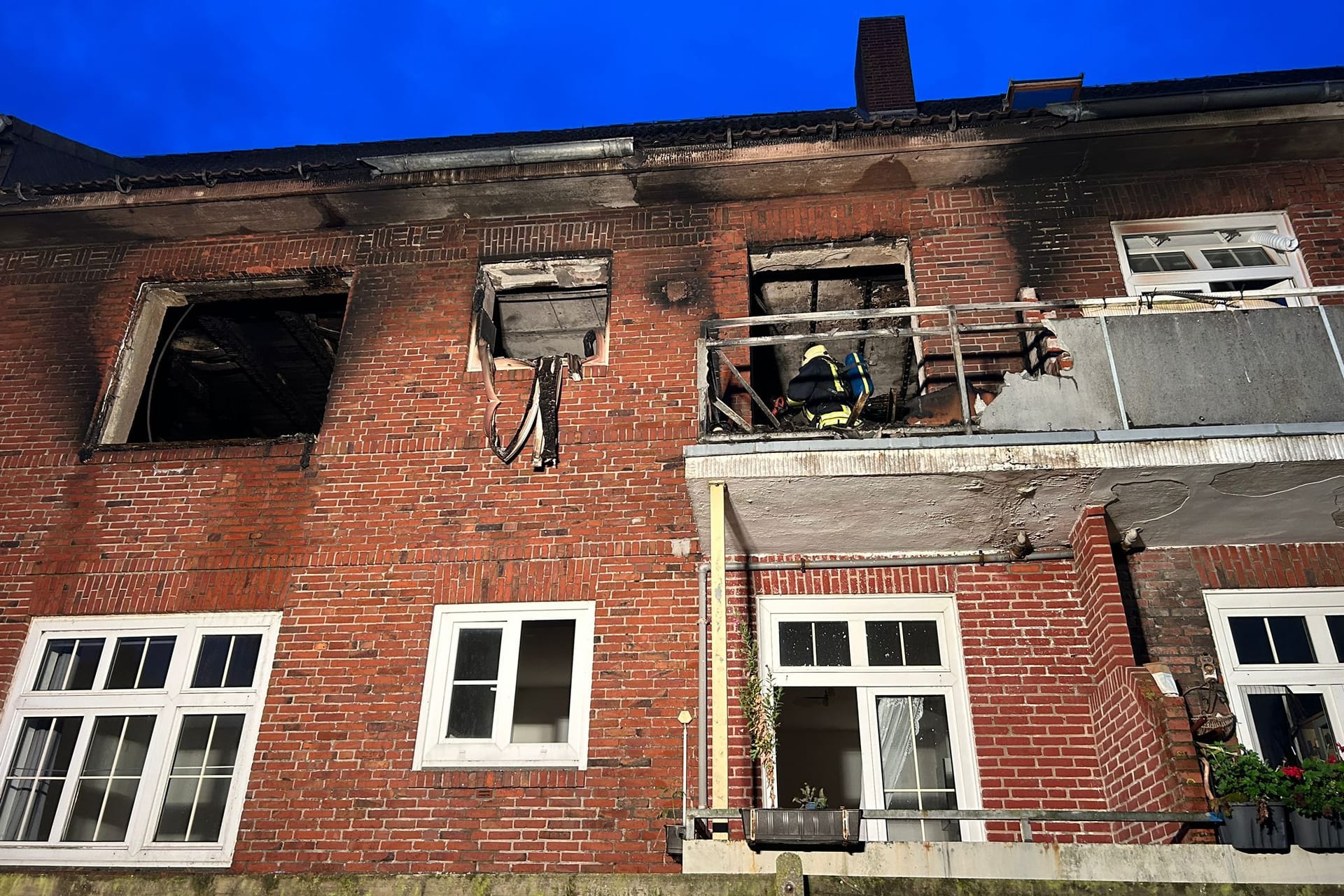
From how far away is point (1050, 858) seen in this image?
5508mm

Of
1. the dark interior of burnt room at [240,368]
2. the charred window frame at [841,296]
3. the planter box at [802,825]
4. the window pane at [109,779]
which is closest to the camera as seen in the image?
the planter box at [802,825]

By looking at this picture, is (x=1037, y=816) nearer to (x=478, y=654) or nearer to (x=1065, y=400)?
(x=1065, y=400)

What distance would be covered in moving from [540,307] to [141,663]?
16.7 feet

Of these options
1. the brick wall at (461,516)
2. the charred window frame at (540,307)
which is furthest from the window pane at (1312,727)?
the charred window frame at (540,307)

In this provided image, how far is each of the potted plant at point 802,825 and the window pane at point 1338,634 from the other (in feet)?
14.0

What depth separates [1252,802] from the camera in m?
5.59

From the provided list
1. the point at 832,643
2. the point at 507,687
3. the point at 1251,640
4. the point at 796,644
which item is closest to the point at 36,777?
the point at 507,687

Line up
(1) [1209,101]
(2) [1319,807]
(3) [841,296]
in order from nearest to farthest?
(2) [1319,807] < (1) [1209,101] < (3) [841,296]

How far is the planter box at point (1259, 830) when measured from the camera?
5.47 meters

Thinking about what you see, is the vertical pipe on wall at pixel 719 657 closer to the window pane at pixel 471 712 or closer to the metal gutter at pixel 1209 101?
the window pane at pixel 471 712

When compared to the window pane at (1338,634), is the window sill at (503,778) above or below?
below

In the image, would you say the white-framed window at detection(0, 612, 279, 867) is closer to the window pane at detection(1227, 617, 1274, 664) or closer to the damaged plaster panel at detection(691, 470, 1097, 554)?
the damaged plaster panel at detection(691, 470, 1097, 554)

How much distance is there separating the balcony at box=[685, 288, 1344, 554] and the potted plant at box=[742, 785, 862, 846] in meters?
2.31

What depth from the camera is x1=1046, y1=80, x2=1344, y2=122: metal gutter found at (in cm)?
840
